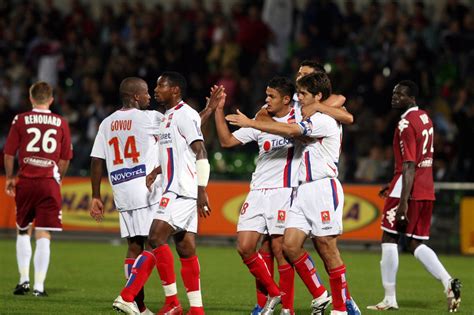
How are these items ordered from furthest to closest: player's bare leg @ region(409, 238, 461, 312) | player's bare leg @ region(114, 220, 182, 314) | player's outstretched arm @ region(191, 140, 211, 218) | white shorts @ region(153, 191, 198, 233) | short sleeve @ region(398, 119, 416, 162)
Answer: short sleeve @ region(398, 119, 416, 162) < player's bare leg @ region(409, 238, 461, 312) < white shorts @ region(153, 191, 198, 233) < player's bare leg @ region(114, 220, 182, 314) < player's outstretched arm @ region(191, 140, 211, 218)

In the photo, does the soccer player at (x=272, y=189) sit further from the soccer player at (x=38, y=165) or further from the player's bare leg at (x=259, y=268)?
the soccer player at (x=38, y=165)

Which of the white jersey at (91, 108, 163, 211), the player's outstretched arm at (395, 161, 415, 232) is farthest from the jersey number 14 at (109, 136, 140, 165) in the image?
the player's outstretched arm at (395, 161, 415, 232)

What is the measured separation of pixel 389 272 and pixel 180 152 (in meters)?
3.24

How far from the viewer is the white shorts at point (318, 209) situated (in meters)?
10.4

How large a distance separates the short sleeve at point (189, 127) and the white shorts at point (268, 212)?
105 centimetres

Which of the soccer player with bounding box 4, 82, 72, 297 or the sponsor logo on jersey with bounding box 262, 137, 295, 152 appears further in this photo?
the soccer player with bounding box 4, 82, 72, 297

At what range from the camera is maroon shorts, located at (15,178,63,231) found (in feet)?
42.5

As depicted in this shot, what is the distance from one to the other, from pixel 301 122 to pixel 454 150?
36.4ft

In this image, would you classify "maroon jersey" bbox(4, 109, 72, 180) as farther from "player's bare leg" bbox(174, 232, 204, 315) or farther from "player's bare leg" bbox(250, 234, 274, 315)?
"player's bare leg" bbox(250, 234, 274, 315)

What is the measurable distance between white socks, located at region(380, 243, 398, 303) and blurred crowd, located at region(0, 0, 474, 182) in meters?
8.04

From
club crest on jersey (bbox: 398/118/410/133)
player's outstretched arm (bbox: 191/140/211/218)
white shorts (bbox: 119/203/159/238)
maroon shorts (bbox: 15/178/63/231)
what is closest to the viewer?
player's outstretched arm (bbox: 191/140/211/218)

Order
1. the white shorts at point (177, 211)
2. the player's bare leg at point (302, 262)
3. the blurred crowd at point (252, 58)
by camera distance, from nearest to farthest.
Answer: the white shorts at point (177, 211), the player's bare leg at point (302, 262), the blurred crowd at point (252, 58)

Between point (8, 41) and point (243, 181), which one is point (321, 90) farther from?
point (8, 41)

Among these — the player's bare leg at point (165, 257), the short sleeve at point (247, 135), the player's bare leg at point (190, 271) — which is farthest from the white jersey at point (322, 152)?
the player's bare leg at point (165, 257)
